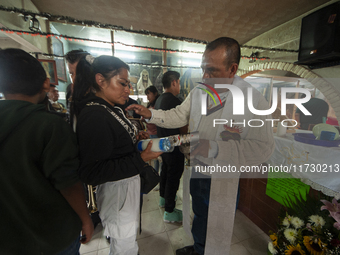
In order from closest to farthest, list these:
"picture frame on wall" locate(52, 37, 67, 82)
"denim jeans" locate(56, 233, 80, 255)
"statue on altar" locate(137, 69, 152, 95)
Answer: "denim jeans" locate(56, 233, 80, 255), "picture frame on wall" locate(52, 37, 67, 82), "statue on altar" locate(137, 69, 152, 95)

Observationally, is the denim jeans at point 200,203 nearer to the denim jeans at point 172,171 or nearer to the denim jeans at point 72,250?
the denim jeans at point 172,171

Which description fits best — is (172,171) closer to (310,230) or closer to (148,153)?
(148,153)

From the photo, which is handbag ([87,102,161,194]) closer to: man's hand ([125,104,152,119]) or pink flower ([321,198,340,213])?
man's hand ([125,104,152,119])

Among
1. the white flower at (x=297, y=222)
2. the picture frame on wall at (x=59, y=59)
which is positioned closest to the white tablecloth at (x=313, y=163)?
the white flower at (x=297, y=222)

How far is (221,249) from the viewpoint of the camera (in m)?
1.06

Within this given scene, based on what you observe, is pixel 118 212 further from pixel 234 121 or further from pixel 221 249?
pixel 234 121

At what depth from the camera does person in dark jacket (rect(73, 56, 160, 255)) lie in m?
0.77

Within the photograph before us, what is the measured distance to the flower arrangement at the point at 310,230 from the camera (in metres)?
0.99

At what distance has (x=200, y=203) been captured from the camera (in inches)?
46.8

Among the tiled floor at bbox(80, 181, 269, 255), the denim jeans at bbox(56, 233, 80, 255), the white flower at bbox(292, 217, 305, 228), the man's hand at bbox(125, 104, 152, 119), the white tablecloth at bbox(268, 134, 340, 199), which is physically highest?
the man's hand at bbox(125, 104, 152, 119)

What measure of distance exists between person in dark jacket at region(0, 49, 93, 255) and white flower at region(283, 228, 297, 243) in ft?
5.08

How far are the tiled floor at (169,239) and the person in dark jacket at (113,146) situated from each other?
0.78m

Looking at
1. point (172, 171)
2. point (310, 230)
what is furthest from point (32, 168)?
point (310, 230)

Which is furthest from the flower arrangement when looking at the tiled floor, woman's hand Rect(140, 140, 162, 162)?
woman's hand Rect(140, 140, 162, 162)
